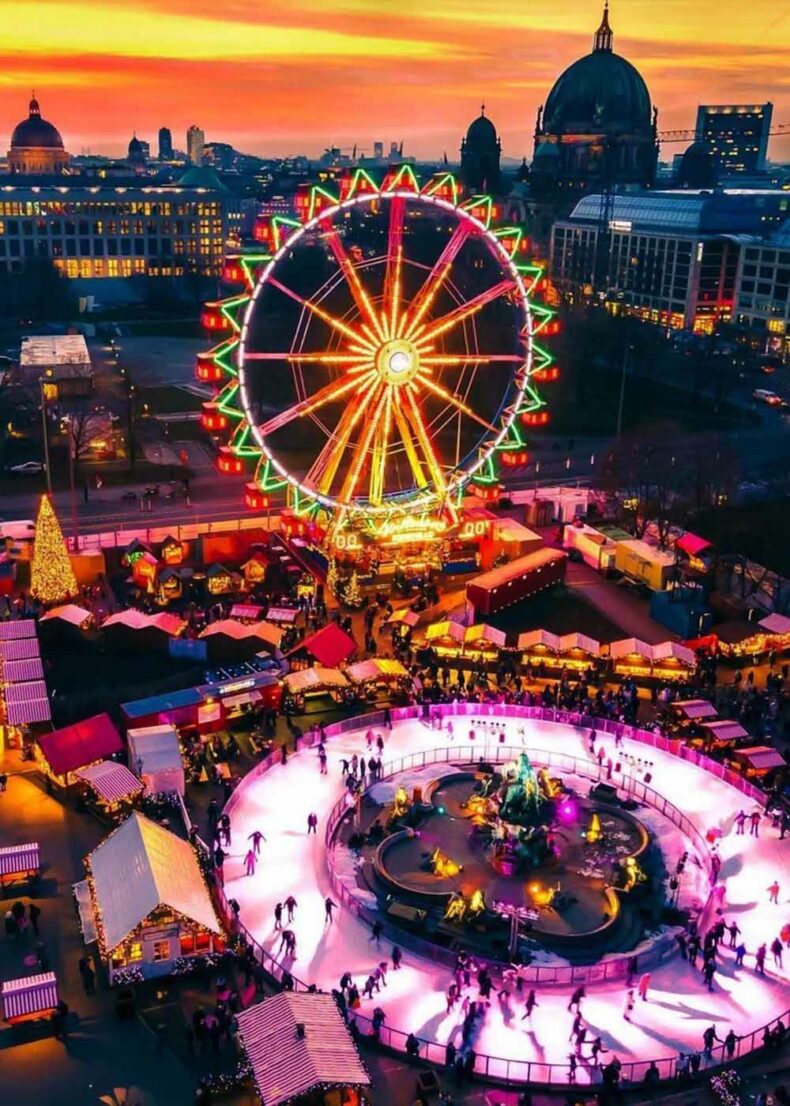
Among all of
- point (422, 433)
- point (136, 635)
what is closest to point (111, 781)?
point (136, 635)

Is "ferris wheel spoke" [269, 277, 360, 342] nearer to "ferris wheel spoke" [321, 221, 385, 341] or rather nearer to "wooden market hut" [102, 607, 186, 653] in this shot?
"ferris wheel spoke" [321, 221, 385, 341]

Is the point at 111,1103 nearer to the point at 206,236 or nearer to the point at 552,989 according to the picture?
the point at 552,989

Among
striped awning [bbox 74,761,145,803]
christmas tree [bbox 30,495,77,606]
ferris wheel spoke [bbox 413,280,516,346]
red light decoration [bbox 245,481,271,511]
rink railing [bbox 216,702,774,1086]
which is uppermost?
ferris wheel spoke [bbox 413,280,516,346]

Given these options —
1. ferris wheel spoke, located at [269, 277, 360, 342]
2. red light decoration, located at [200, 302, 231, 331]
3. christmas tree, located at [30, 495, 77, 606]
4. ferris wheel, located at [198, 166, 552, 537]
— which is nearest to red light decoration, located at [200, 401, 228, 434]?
ferris wheel, located at [198, 166, 552, 537]

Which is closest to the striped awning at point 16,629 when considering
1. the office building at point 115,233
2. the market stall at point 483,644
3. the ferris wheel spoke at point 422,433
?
the market stall at point 483,644

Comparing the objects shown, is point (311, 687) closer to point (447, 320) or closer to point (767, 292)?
point (447, 320)

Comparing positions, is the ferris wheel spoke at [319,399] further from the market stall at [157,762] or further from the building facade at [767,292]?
the building facade at [767,292]
